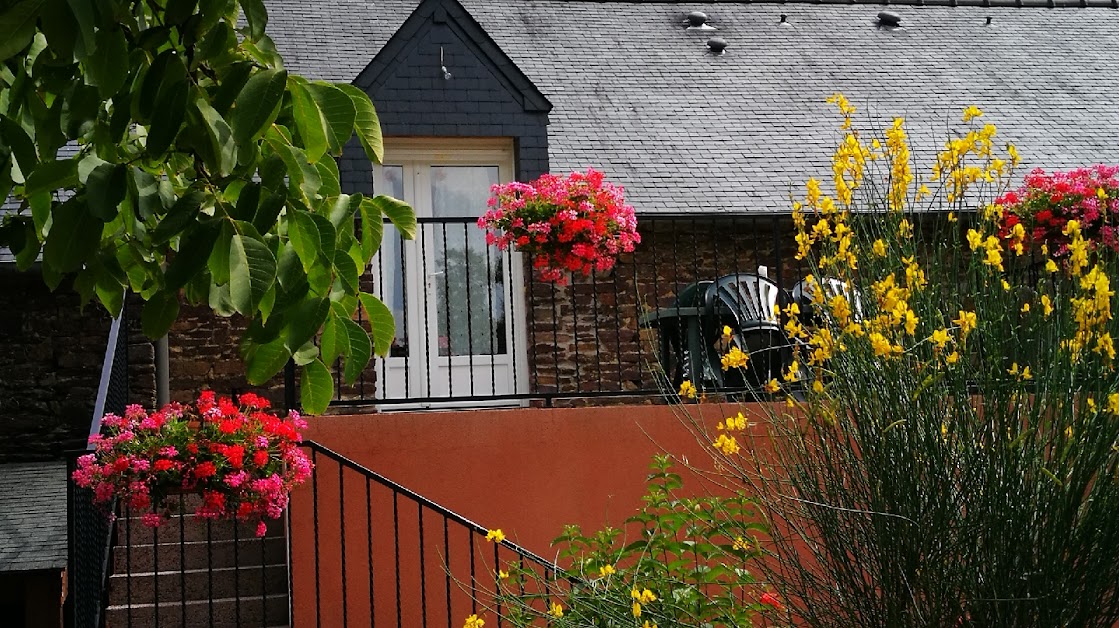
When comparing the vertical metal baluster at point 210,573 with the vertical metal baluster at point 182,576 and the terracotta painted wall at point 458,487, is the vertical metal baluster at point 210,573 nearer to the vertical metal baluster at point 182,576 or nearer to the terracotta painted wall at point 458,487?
the vertical metal baluster at point 182,576

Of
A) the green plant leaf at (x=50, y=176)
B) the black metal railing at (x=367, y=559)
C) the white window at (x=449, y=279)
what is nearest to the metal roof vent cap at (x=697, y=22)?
the white window at (x=449, y=279)

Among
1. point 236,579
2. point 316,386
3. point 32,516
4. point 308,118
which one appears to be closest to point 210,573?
point 236,579

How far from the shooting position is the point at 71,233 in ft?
7.35

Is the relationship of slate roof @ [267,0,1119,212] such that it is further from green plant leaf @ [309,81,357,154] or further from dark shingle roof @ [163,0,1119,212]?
green plant leaf @ [309,81,357,154]

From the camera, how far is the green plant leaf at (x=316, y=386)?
9.14ft

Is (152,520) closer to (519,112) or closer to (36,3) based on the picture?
(36,3)

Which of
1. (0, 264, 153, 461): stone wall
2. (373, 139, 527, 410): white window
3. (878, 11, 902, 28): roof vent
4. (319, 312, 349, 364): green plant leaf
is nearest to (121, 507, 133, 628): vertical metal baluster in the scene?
(373, 139, 527, 410): white window

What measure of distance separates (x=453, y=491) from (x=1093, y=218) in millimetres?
3921

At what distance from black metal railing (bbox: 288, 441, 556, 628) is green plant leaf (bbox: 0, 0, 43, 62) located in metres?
4.41

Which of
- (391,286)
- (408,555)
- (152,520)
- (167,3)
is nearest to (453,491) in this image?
(408,555)

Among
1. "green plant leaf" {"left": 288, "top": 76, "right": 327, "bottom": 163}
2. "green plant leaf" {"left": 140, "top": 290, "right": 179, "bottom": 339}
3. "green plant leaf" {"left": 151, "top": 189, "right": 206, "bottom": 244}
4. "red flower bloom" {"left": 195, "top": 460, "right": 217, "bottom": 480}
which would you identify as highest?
"green plant leaf" {"left": 288, "top": 76, "right": 327, "bottom": 163}

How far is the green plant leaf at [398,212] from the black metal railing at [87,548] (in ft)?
10.7

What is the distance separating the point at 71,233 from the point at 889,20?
1242 cm

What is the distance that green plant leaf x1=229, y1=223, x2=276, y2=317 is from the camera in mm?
2143
